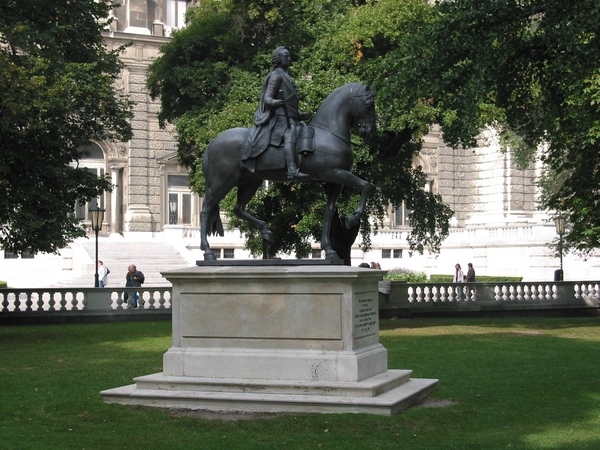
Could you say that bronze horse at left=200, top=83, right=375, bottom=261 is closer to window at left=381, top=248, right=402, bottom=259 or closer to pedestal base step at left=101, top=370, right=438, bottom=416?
pedestal base step at left=101, top=370, right=438, bottom=416

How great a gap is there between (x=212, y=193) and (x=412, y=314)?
1786 cm

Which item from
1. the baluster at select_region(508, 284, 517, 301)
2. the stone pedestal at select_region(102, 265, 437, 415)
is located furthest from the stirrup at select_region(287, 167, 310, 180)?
the baluster at select_region(508, 284, 517, 301)

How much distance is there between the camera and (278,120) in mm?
12727

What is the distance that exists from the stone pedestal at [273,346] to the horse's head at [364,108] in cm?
199

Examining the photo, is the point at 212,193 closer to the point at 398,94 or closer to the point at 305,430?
the point at 305,430

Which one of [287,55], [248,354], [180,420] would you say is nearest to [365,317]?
[248,354]

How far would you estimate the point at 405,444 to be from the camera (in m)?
9.70

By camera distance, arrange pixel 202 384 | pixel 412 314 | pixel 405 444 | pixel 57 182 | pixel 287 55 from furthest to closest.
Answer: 1. pixel 412 314
2. pixel 57 182
3. pixel 287 55
4. pixel 202 384
5. pixel 405 444

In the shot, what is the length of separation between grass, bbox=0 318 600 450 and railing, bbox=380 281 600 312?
9028 mm

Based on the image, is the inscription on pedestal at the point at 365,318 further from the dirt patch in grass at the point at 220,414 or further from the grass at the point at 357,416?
the dirt patch in grass at the point at 220,414

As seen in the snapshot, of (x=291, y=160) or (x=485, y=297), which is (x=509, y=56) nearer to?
(x=291, y=160)

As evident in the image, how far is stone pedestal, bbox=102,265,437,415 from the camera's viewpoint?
11562 mm

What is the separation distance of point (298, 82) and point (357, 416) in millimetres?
15538

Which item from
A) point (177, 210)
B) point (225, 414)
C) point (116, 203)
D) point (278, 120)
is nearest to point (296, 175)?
point (278, 120)
